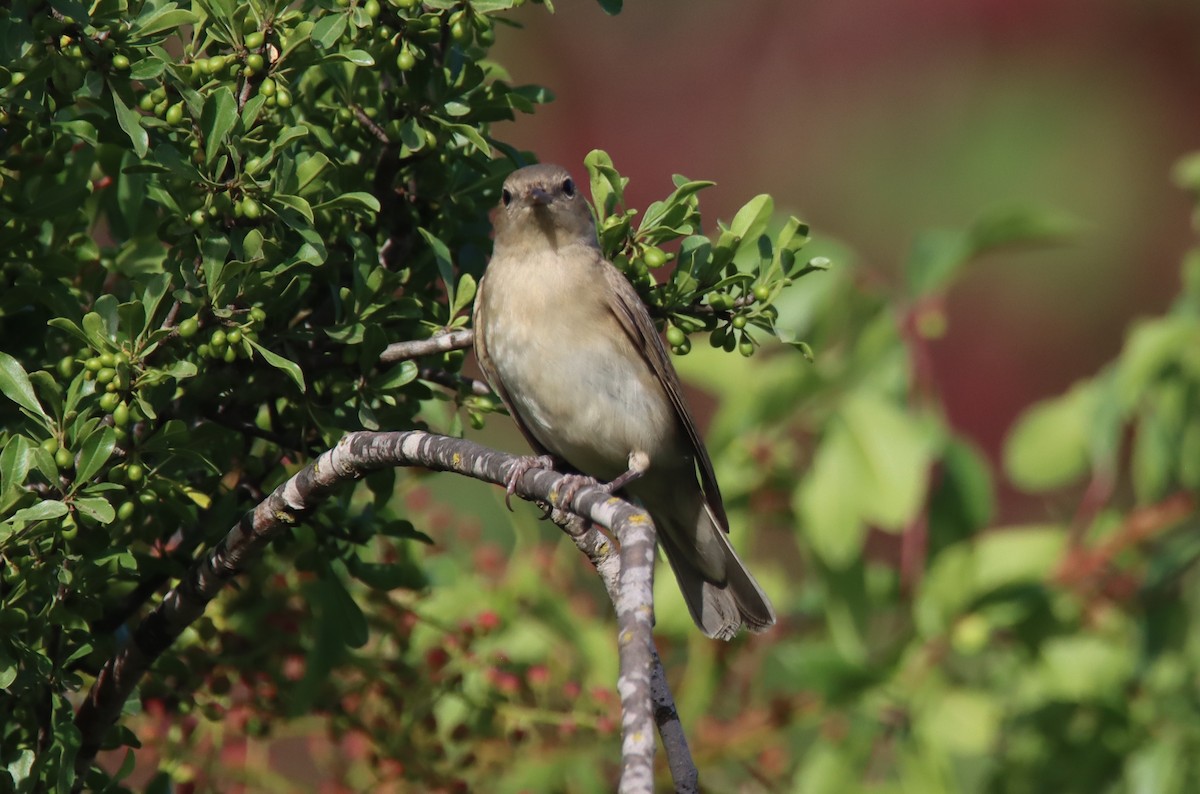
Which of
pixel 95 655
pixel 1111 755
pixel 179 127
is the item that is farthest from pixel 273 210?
pixel 1111 755

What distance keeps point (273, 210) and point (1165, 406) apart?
2.76m

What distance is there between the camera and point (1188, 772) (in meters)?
3.79

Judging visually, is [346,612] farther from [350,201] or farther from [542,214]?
[542,214]

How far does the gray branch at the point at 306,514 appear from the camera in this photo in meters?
2.35

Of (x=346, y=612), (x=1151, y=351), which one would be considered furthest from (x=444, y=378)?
(x=1151, y=351)

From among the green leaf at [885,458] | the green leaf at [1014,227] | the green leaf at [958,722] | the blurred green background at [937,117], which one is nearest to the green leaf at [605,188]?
the green leaf at [885,458]

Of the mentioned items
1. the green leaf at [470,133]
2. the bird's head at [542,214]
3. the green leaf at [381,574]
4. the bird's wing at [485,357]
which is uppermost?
the bird's head at [542,214]

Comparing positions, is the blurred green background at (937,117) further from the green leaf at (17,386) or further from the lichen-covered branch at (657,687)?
the green leaf at (17,386)

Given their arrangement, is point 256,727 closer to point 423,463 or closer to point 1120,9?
point 423,463

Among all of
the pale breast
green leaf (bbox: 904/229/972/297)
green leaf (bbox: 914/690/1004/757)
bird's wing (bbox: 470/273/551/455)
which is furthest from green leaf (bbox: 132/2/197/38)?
green leaf (bbox: 914/690/1004/757)

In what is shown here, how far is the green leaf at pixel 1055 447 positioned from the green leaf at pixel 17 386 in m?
2.96

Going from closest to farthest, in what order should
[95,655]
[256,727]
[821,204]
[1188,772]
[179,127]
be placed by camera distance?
[179,127] < [95,655] < [256,727] < [1188,772] < [821,204]

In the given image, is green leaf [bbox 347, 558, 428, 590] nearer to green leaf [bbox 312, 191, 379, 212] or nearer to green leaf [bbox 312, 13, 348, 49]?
green leaf [bbox 312, 191, 379, 212]

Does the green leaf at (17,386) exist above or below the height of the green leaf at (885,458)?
below
